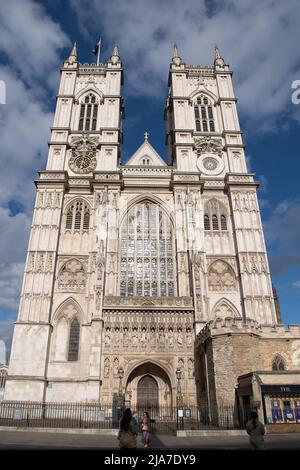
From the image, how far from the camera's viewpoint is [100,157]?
107 feet

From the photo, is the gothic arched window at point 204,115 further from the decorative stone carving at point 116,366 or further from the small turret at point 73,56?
the decorative stone carving at point 116,366

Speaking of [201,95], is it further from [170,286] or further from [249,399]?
[249,399]

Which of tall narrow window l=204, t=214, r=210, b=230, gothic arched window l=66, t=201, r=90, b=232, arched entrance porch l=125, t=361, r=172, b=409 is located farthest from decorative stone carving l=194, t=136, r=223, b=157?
arched entrance porch l=125, t=361, r=172, b=409

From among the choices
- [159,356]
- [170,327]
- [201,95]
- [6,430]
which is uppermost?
[201,95]

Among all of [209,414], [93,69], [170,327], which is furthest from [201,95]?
[209,414]

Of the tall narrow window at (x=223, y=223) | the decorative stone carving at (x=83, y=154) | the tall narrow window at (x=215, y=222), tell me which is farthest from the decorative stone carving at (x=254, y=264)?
the decorative stone carving at (x=83, y=154)

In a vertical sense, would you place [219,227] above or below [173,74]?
below

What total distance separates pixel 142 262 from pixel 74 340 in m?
7.99

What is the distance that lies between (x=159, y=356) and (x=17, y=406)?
9.39 m

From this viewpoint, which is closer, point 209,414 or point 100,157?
point 209,414

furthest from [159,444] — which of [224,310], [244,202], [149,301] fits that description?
[244,202]

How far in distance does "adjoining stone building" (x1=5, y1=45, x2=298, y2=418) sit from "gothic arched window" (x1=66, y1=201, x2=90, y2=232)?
11 cm

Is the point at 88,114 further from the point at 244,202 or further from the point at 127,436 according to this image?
the point at 127,436

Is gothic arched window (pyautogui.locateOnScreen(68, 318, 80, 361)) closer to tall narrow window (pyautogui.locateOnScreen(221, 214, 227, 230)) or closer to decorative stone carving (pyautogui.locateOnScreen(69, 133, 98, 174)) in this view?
decorative stone carving (pyautogui.locateOnScreen(69, 133, 98, 174))
